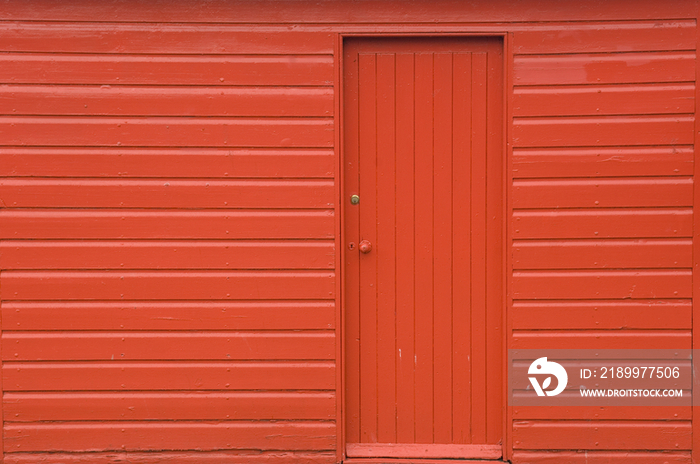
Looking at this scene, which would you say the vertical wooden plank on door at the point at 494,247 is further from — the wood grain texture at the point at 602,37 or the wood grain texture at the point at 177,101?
the wood grain texture at the point at 177,101

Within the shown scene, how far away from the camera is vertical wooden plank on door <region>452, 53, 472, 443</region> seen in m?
3.20

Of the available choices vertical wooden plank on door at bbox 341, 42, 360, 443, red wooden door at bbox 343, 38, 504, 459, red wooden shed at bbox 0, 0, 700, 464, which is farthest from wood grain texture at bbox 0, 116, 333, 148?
red wooden door at bbox 343, 38, 504, 459

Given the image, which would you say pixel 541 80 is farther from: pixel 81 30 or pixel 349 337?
pixel 81 30

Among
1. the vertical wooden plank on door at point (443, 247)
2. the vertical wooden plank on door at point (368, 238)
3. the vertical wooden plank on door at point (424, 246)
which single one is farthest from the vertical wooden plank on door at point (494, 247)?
the vertical wooden plank on door at point (368, 238)

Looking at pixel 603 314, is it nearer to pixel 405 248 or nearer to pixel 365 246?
pixel 405 248

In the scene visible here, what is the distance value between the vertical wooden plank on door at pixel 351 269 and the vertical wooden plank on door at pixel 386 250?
0.43 feet

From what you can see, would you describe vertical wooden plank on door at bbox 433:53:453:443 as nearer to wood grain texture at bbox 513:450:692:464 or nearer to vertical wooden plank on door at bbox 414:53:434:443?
vertical wooden plank on door at bbox 414:53:434:443

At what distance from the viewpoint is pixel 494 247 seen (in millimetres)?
3223

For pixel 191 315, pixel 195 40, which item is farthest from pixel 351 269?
pixel 195 40

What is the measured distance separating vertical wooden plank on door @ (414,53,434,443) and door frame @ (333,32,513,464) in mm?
218

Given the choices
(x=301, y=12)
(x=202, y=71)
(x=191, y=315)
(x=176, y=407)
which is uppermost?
(x=301, y=12)

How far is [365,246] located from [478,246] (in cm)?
68

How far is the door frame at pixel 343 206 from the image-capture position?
3.10m

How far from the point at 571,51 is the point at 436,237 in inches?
51.2
